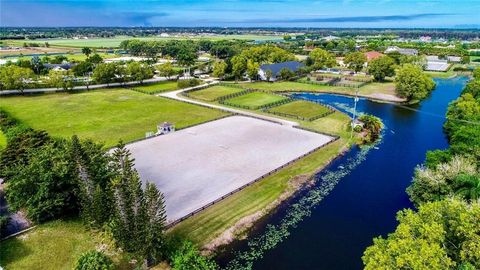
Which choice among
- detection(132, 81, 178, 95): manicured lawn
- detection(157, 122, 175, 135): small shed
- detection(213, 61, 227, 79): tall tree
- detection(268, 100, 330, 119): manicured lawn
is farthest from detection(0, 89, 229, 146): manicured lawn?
detection(213, 61, 227, 79): tall tree

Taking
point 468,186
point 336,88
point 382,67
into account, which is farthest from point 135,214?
point 382,67

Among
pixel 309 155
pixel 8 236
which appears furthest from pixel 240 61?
pixel 8 236

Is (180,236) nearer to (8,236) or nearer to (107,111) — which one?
(8,236)

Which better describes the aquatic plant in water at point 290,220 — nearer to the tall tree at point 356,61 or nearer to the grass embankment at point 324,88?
the grass embankment at point 324,88

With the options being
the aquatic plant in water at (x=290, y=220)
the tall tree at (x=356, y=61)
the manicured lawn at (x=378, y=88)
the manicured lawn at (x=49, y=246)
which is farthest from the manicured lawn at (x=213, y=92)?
the manicured lawn at (x=49, y=246)

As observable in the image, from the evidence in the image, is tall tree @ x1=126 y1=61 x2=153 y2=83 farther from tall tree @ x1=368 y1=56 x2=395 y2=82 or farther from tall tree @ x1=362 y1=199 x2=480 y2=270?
tall tree @ x1=362 y1=199 x2=480 y2=270

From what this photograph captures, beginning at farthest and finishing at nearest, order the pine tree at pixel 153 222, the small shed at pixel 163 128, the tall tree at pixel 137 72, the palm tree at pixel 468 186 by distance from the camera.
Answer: the tall tree at pixel 137 72 < the small shed at pixel 163 128 < the palm tree at pixel 468 186 < the pine tree at pixel 153 222
